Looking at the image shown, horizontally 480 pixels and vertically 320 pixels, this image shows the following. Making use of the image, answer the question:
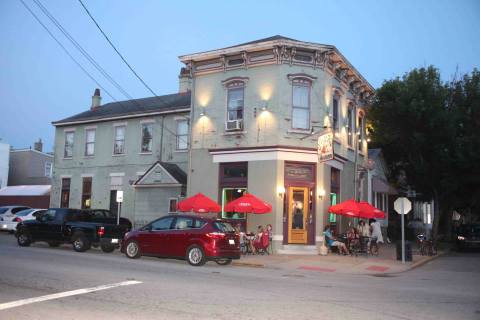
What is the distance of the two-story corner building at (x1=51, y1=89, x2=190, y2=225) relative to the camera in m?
26.4

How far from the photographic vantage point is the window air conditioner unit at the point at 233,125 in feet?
73.1

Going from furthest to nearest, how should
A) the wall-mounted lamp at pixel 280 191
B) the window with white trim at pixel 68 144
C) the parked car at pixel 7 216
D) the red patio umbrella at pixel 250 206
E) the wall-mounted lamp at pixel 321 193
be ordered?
the window with white trim at pixel 68 144 → the parked car at pixel 7 216 → the wall-mounted lamp at pixel 321 193 → the wall-mounted lamp at pixel 280 191 → the red patio umbrella at pixel 250 206

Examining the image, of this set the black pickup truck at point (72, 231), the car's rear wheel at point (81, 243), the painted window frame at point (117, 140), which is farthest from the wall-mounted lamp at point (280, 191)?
the painted window frame at point (117, 140)

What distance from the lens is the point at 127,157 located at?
30.2 meters

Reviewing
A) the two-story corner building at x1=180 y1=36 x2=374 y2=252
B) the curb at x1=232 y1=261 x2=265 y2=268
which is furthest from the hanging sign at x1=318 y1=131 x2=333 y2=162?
the curb at x1=232 y1=261 x2=265 y2=268

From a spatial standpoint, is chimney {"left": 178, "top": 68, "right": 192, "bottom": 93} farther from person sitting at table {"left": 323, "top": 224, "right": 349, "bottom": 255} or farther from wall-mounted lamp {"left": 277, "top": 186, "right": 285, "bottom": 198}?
person sitting at table {"left": 323, "top": 224, "right": 349, "bottom": 255}

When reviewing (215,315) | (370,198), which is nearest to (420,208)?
(370,198)

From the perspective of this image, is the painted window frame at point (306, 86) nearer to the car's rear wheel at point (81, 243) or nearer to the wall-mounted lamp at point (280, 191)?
the wall-mounted lamp at point (280, 191)

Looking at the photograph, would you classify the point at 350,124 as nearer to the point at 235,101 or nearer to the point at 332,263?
the point at 235,101

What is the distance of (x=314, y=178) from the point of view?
21.5 metres

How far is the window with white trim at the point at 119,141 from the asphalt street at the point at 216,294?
1602cm

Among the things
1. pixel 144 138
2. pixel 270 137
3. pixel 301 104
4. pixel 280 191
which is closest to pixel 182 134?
pixel 144 138

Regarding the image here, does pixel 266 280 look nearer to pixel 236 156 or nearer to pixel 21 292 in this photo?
pixel 21 292

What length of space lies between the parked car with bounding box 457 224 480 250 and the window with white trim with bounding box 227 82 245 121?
15.1 meters
